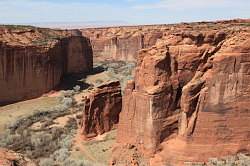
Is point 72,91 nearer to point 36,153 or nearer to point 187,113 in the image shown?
point 36,153

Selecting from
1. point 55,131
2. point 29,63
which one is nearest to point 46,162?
point 55,131

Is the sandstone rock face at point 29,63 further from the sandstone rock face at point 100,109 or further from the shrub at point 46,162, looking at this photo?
the shrub at point 46,162

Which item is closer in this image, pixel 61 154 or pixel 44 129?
pixel 61 154

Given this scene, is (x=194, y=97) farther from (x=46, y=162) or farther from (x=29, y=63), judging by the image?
(x=29, y=63)

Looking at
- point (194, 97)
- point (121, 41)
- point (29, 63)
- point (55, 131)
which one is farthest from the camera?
point (121, 41)

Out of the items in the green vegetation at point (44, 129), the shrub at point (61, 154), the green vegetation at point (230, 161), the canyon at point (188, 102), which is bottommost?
the green vegetation at point (44, 129)

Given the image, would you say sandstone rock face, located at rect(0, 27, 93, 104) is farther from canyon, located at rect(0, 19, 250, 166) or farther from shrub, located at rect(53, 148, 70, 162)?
canyon, located at rect(0, 19, 250, 166)

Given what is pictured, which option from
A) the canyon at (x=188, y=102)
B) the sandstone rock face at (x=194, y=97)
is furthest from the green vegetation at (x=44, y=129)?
the sandstone rock face at (x=194, y=97)
